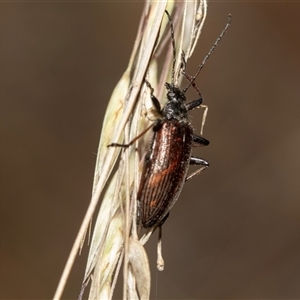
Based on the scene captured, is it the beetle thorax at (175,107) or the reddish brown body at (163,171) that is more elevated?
the beetle thorax at (175,107)

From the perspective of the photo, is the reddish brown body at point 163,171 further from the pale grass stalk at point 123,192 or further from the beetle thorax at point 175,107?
the pale grass stalk at point 123,192

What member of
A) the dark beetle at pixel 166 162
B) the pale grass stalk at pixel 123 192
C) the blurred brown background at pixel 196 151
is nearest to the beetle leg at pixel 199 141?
the dark beetle at pixel 166 162

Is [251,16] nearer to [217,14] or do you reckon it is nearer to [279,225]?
[217,14]

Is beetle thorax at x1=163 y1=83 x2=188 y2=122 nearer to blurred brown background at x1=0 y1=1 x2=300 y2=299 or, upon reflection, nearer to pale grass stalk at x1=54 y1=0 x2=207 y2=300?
pale grass stalk at x1=54 y1=0 x2=207 y2=300

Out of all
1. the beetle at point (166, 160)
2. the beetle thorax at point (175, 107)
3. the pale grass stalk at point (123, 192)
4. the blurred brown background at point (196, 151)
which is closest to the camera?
the pale grass stalk at point (123, 192)

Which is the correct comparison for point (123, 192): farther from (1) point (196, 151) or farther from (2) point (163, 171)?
(1) point (196, 151)

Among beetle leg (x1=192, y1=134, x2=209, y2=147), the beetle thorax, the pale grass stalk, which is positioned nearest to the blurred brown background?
beetle leg (x1=192, y1=134, x2=209, y2=147)

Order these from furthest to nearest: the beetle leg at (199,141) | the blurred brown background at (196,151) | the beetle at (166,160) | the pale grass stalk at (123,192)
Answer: the blurred brown background at (196,151)
the beetle leg at (199,141)
the beetle at (166,160)
the pale grass stalk at (123,192)
